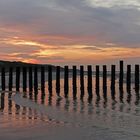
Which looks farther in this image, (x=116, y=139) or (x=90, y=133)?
(x=90, y=133)

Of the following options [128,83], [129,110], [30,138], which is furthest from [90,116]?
[128,83]

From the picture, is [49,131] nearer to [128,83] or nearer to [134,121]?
[134,121]

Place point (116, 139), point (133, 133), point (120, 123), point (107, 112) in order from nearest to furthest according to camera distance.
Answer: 1. point (116, 139)
2. point (133, 133)
3. point (120, 123)
4. point (107, 112)

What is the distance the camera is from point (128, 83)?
28.3 metres

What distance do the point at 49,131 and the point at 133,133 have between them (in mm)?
2036

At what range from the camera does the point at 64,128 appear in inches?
446

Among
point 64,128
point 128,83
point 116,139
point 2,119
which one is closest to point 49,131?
point 64,128

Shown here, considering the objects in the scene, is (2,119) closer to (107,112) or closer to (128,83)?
(107,112)

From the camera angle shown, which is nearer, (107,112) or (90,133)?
(90,133)

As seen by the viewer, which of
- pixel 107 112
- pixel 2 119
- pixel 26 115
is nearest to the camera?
pixel 2 119

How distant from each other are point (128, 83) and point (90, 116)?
14622 mm

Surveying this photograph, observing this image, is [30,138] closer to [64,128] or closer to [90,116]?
[64,128]

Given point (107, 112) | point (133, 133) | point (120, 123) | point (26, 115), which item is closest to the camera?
point (133, 133)

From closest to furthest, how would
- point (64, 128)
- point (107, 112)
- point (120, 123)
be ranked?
1. point (64, 128)
2. point (120, 123)
3. point (107, 112)
